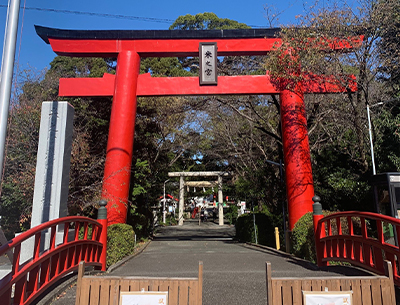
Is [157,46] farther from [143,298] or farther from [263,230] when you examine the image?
[143,298]

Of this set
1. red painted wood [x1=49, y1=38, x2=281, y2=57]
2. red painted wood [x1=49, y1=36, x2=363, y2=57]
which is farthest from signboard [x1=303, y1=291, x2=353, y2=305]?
red painted wood [x1=49, y1=38, x2=281, y2=57]

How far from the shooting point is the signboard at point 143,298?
312 centimetres

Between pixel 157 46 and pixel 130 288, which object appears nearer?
pixel 130 288

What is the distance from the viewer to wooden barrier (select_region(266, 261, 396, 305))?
10.5 feet

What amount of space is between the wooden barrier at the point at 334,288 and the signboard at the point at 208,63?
848cm

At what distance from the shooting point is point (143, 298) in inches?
123

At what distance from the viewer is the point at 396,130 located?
32.2ft

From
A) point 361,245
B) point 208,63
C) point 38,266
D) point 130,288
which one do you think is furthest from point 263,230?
point 130,288

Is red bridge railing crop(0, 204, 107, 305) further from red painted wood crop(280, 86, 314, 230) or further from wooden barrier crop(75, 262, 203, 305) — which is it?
red painted wood crop(280, 86, 314, 230)

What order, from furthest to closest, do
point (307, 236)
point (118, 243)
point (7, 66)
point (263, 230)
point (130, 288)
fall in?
point (263, 230) → point (118, 243) → point (307, 236) → point (7, 66) → point (130, 288)

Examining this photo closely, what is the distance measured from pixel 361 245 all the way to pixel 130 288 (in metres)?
3.82

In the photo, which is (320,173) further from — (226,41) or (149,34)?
(149,34)

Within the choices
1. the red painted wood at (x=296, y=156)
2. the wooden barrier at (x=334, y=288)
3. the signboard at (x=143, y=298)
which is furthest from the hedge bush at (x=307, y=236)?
the signboard at (x=143, y=298)

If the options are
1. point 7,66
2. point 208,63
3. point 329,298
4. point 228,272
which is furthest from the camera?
point 208,63
